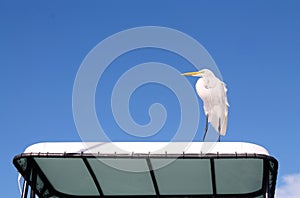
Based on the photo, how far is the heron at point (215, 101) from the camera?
8359 mm

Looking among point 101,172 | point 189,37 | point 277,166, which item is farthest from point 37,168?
point 277,166

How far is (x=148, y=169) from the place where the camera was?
779cm

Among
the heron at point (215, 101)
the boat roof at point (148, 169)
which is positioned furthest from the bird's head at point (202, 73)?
the boat roof at point (148, 169)

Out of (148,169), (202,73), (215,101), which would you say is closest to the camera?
(148,169)

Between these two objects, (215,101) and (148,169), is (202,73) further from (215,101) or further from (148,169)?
(148,169)

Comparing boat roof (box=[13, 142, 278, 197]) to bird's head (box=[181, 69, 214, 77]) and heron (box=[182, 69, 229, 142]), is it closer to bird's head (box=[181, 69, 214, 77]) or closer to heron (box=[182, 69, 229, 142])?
heron (box=[182, 69, 229, 142])

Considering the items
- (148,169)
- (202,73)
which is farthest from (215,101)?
(148,169)

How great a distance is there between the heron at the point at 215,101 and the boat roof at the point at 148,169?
888 mm

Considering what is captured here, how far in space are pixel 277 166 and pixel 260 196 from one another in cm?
202

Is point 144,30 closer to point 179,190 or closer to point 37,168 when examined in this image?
point 37,168

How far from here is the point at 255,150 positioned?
264 inches

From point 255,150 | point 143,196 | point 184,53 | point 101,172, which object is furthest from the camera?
point 143,196

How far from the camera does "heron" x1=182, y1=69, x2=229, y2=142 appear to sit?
8.36 m

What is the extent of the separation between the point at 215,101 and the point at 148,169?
66.8 inches
